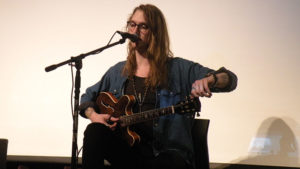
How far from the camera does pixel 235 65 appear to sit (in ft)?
8.14

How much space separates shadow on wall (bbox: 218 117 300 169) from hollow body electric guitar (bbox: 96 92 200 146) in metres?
0.98

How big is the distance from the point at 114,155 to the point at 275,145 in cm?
124

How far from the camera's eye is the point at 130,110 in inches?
72.9

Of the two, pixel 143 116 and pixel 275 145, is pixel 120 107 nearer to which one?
pixel 143 116

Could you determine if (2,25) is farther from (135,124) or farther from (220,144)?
(220,144)

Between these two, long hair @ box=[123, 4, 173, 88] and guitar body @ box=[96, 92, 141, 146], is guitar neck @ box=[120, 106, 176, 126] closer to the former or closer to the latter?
guitar body @ box=[96, 92, 141, 146]

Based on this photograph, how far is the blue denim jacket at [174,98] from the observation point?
1.81 metres

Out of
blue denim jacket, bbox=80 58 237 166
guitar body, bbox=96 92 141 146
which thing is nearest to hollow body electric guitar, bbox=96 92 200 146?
guitar body, bbox=96 92 141 146

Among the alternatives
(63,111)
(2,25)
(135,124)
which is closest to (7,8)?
(2,25)

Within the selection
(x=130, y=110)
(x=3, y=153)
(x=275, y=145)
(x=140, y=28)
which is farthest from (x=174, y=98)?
(x=3, y=153)

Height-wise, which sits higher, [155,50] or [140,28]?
[140,28]

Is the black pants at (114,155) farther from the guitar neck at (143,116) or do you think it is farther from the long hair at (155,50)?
the long hair at (155,50)

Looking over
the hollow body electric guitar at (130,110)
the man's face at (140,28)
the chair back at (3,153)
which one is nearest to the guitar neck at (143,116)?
the hollow body electric guitar at (130,110)

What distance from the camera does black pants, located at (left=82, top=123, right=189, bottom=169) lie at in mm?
1523
